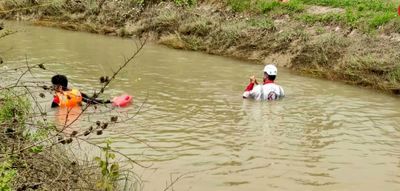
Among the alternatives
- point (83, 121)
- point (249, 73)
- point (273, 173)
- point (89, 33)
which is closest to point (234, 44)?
point (249, 73)

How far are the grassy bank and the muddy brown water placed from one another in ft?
2.12

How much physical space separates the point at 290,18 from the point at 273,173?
9759mm

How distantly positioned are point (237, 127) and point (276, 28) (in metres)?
7.25

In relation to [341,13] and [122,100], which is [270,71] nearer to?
[122,100]

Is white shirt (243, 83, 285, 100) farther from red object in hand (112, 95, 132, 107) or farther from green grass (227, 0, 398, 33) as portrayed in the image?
green grass (227, 0, 398, 33)

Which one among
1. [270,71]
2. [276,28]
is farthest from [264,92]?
[276,28]

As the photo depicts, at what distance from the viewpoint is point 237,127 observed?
30.6 feet

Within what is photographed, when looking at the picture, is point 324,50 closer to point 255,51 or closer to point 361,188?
point 255,51

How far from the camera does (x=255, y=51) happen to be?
15766 mm

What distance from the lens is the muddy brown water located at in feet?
23.4

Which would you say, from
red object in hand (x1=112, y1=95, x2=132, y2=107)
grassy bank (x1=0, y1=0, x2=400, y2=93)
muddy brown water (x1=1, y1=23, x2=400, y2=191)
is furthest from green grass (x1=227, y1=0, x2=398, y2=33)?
red object in hand (x1=112, y1=95, x2=132, y2=107)

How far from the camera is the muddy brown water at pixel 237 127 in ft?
23.4

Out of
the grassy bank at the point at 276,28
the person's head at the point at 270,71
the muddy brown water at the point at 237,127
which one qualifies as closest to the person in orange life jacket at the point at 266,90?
the person's head at the point at 270,71

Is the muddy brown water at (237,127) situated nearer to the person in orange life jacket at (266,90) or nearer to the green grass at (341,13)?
the person in orange life jacket at (266,90)
